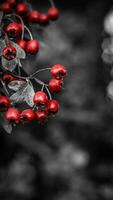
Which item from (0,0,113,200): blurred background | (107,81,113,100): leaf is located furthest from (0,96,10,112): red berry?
(107,81,113,100): leaf

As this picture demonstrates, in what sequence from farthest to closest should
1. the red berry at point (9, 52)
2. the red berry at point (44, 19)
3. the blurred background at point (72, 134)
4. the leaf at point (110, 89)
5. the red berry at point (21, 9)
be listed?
the leaf at point (110, 89) < the blurred background at point (72, 134) < the red berry at point (44, 19) < the red berry at point (21, 9) < the red berry at point (9, 52)

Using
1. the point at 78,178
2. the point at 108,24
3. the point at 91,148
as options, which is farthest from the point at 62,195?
the point at 108,24

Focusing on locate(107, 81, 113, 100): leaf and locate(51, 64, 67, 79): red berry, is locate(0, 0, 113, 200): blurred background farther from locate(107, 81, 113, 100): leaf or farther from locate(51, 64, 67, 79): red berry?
locate(51, 64, 67, 79): red berry

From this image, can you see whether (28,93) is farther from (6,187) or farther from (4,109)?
(6,187)

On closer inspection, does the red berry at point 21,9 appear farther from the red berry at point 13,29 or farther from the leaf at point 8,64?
the leaf at point 8,64

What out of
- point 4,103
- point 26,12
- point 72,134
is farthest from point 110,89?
point 4,103

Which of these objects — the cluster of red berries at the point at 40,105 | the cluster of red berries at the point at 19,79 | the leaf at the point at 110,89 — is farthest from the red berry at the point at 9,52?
the leaf at the point at 110,89

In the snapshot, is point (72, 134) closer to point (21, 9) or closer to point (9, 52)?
point (21, 9)
